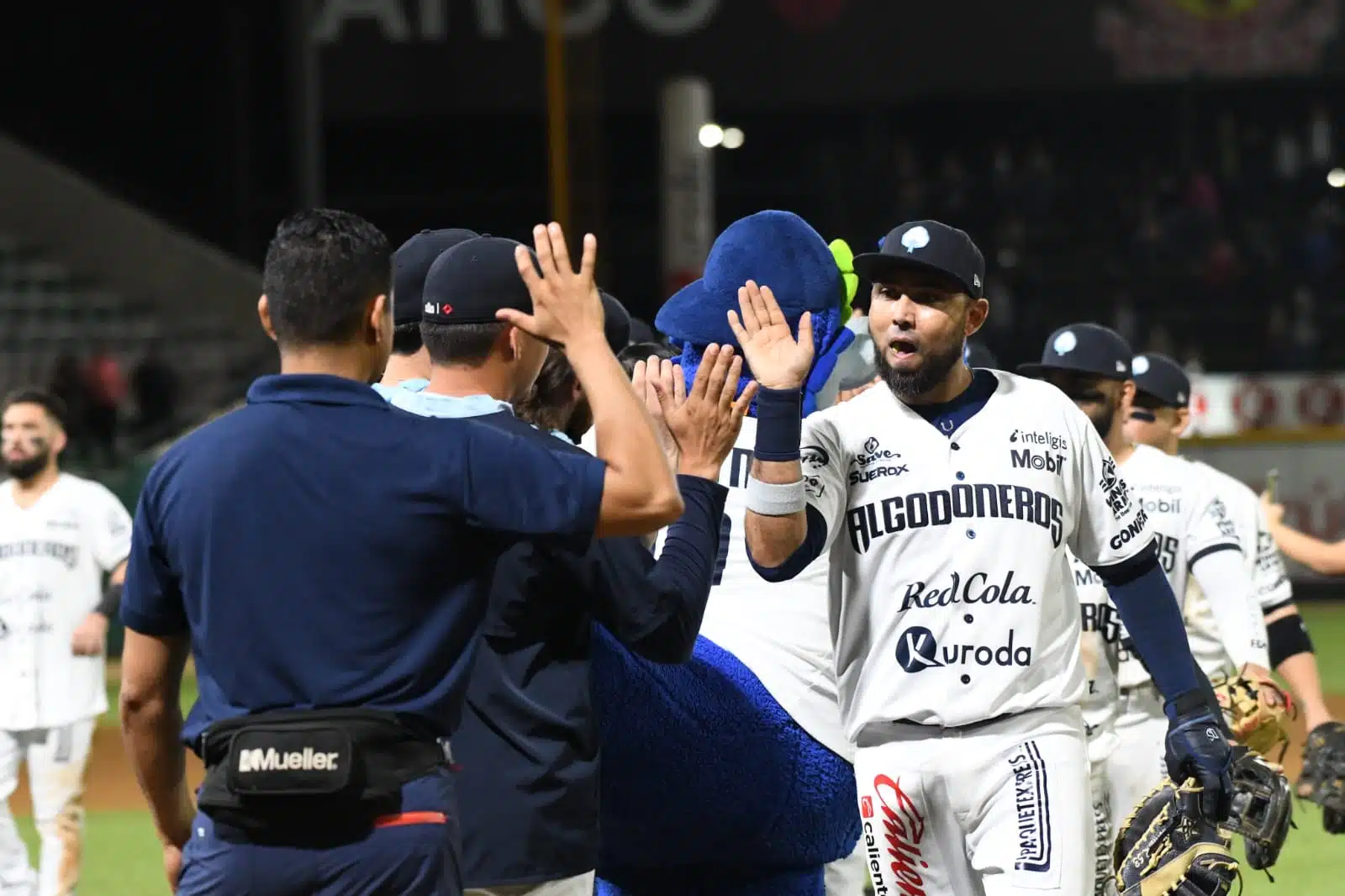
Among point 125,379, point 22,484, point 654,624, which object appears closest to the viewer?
point 654,624

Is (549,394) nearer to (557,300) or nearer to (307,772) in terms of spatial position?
(557,300)

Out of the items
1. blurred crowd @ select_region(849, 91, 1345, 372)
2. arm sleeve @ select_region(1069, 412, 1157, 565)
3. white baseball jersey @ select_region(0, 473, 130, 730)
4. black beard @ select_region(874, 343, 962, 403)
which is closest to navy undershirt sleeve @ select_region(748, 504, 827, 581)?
black beard @ select_region(874, 343, 962, 403)

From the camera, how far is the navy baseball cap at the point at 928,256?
486 cm

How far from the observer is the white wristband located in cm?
437

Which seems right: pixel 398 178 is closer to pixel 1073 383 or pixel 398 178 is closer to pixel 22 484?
pixel 22 484

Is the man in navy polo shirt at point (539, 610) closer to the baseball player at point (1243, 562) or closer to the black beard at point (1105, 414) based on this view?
the black beard at point (1105, 414)

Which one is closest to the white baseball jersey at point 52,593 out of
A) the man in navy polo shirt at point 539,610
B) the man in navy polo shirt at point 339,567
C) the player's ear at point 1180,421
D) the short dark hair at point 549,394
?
the player's ear at point 1180,421

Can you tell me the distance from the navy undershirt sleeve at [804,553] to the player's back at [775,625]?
137mm

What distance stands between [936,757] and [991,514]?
23.6 inches

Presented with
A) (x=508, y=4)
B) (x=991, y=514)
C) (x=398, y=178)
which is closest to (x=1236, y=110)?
(x=508, y=4)

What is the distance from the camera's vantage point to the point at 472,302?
3799 mm

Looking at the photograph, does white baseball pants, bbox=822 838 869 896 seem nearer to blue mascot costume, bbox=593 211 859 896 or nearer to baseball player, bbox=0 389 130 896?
blue mascot costume, bbox=593 211 859 896

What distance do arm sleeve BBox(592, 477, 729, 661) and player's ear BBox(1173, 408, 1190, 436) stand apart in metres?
4.83

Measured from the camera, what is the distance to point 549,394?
4.39 meters
